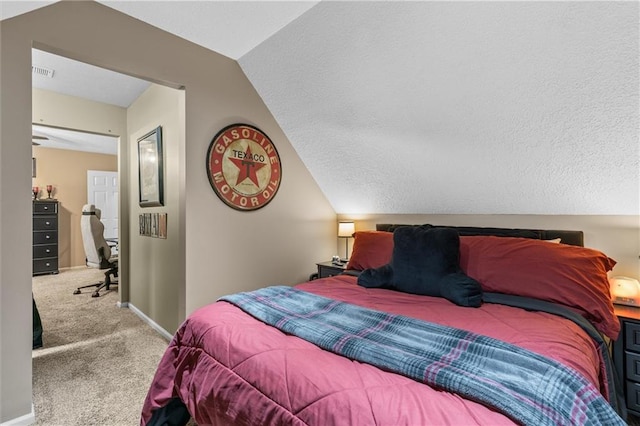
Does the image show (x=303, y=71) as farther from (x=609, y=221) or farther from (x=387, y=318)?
(x=609, y=221)

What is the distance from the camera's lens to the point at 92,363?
2.42m

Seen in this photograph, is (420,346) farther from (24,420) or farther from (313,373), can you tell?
(24,420)

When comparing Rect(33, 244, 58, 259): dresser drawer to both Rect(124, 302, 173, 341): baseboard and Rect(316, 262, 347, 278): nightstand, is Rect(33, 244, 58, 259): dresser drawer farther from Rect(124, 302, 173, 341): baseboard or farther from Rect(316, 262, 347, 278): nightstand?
Rect(316, 262, 347, 278): nightstand

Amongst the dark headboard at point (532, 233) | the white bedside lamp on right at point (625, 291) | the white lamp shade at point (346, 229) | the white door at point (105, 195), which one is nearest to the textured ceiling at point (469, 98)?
the dark headboard at point (532, 233)

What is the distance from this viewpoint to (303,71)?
2414mm

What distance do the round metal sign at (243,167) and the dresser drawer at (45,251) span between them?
5.03m

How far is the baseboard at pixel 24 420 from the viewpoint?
66.4 inches

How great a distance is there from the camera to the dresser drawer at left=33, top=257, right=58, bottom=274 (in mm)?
5445

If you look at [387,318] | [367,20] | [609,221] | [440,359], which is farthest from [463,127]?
[440,359]

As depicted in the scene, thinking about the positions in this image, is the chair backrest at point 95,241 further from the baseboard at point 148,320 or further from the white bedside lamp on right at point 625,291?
the white bedside lamp on right at point 625,291

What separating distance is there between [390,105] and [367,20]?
1.98ft

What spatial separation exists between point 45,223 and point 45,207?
282 mm

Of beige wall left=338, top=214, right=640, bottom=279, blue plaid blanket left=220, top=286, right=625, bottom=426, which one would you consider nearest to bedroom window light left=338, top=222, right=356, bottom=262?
beige wall left=338, top=214, right=640, bottom=279

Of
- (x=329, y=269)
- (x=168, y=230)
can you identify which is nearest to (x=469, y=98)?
(x=329, y=269)
